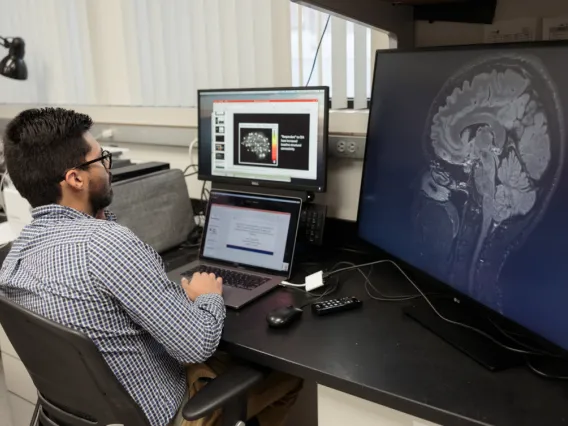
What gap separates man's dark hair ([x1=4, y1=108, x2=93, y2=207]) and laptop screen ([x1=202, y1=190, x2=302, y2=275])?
56 cm

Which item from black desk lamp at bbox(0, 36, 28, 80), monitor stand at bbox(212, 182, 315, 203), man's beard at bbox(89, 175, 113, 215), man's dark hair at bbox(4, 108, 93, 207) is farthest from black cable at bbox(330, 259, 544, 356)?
black desk lamp at bbox(0, 36, 28, 80)

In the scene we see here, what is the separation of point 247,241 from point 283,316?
424 millimetres

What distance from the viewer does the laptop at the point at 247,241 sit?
5.23 ft

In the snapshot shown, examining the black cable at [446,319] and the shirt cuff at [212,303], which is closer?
the black cable at [446,319]

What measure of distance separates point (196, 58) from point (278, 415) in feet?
4.62

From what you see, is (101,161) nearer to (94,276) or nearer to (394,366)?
(94,276)

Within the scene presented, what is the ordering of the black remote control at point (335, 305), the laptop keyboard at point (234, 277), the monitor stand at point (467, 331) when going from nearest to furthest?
the monitor stand at point (467, 331) < the black remote control at point (335, 305) < the laptop keyboard at point (234, 277)

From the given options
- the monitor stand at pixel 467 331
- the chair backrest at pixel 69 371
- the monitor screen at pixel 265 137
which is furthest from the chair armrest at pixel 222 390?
the monitor screen at pixel 265 137

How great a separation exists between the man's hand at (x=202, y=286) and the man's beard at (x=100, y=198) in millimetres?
298

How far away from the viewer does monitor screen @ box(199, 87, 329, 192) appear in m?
1.63

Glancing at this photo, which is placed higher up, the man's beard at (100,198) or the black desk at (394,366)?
the man's beard at (100,198)

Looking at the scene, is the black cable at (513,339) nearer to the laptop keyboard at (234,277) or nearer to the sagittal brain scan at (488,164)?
the sagittal brain scan at (488,164)

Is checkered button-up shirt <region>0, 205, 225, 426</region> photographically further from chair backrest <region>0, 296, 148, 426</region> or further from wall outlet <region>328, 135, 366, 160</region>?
wall outlet <region>328, 135, 366, 160</region>

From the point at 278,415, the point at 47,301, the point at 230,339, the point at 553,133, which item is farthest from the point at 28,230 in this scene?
the point at 553,133
